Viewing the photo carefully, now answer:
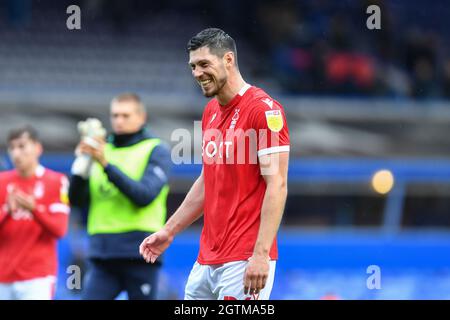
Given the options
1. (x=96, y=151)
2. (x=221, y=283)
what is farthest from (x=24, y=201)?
(x=221, y=283)

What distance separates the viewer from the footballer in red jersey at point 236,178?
→ 15.6 ft

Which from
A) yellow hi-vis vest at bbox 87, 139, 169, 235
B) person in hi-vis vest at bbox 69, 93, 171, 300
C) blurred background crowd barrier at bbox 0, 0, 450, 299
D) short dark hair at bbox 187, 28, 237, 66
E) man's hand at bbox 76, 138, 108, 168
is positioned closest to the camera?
short dark hair at bbox 187, 28, 237, 66

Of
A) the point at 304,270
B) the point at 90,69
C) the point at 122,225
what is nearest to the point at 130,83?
the point at 90,69

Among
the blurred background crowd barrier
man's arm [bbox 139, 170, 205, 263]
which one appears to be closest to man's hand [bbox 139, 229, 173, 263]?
man's arm [bbox 139, 170, 205, 263]

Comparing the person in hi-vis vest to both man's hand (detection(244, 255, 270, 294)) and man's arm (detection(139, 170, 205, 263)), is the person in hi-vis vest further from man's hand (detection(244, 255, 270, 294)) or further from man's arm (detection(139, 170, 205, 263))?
man's hand (detection(244, 255, 270, 294))

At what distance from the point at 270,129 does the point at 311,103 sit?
920 centimetres

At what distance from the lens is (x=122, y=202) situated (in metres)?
6.94

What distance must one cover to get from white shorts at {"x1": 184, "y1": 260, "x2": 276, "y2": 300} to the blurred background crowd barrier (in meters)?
4.00

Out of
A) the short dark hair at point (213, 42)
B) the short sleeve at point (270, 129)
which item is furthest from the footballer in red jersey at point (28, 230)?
the short sleeve at point (270, 129)

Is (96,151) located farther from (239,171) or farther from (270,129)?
(270,129)

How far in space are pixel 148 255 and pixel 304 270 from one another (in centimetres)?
465

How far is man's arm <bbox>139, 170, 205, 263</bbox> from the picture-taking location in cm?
520
